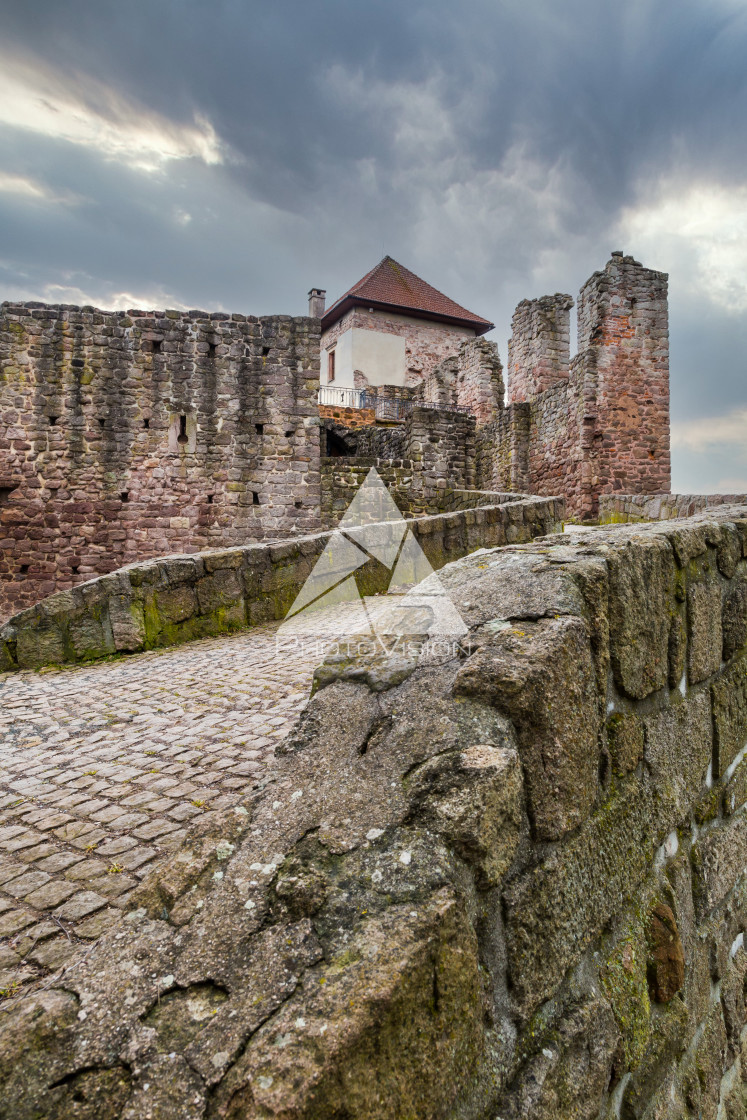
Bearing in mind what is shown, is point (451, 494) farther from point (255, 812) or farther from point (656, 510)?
point (255, 812)

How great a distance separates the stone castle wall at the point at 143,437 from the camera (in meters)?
11.5

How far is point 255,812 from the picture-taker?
143 centimetres

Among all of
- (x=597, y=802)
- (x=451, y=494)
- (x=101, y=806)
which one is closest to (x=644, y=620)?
(x=597, y=802)

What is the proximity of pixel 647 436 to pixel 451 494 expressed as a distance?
212 inches

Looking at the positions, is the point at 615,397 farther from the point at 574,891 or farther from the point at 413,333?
the point at 413,333

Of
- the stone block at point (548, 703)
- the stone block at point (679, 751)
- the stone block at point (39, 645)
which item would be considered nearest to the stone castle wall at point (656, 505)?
the stone block at point (679, 751)

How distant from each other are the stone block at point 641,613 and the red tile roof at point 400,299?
3036 cm

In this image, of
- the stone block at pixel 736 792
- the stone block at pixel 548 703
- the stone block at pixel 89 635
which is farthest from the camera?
the stone block at pixel 89 635

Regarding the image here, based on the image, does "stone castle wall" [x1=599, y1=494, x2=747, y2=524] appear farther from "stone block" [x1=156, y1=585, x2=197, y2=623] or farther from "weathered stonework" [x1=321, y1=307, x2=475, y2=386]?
"weathered stonework" [x1=321, y1=307, x2=475, y2=386]

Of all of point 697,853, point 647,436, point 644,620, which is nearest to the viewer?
point 644,620

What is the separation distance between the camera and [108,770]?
9.75 feet

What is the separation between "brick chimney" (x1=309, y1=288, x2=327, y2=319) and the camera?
31.2 metres

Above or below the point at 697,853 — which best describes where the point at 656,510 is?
above

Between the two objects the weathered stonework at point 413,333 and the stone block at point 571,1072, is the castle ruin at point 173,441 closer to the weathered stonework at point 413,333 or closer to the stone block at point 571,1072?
the stone block at point 571,1072
